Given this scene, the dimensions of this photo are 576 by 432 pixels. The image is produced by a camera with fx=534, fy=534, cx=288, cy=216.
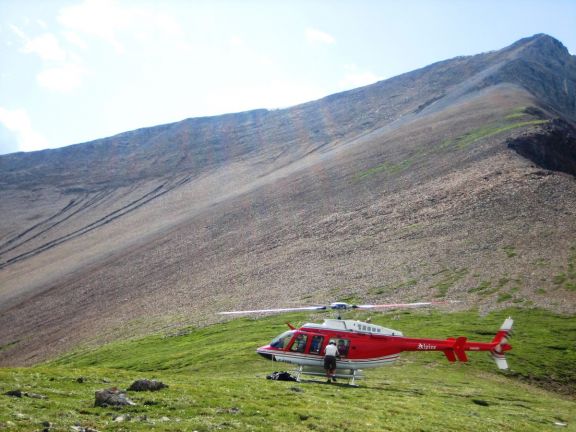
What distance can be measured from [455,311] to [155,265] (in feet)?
187

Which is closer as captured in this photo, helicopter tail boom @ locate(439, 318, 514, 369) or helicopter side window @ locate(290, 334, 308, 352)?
helicopter side window @ locate(290, 334, 308, 352)

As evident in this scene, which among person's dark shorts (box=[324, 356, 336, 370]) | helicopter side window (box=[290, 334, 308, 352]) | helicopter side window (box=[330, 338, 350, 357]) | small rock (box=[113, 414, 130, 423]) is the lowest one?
person's dark shorts (box=[324, 356, 336, 370])

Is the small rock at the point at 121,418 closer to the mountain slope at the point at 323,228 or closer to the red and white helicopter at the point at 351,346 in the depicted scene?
the red and white helicopter at the point at 351,346

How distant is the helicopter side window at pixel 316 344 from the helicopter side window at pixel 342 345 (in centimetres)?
54

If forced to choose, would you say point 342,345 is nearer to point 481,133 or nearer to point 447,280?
point 447,280

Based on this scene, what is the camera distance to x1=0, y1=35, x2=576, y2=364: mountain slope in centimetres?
5872

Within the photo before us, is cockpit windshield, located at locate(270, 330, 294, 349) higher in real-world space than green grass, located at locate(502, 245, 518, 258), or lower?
higher

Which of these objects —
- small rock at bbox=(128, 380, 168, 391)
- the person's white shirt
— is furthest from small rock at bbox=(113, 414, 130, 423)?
the person's white shirt

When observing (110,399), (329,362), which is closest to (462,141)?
(329,362)

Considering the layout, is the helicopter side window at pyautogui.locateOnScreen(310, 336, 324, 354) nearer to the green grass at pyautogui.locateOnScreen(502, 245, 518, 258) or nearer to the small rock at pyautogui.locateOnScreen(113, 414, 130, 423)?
the small rock at pyautogui.locateOnScreen(113, 414, 130, 423)

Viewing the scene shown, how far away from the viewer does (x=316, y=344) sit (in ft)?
83.8

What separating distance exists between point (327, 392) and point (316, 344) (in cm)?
501

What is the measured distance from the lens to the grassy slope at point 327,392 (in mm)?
14281

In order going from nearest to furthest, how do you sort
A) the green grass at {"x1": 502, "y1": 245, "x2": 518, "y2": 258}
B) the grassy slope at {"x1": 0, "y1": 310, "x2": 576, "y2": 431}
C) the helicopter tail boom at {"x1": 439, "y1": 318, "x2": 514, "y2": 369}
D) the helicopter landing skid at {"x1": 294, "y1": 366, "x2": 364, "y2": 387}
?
the grassy slope at {"x1": 0, "y1": 310, "x2": 576, "y2": 431} → the helicopter landing skid at {"x1": 294, "y1": 366, "x2": 364, "y2": 387} → the helicopter tail boom at {"x1": 439, "y1": 318, "x2": 514, "y2": 369} → the green grass at {"x1": 502, "y1": 245, "x2": 518, "y2": 258}
